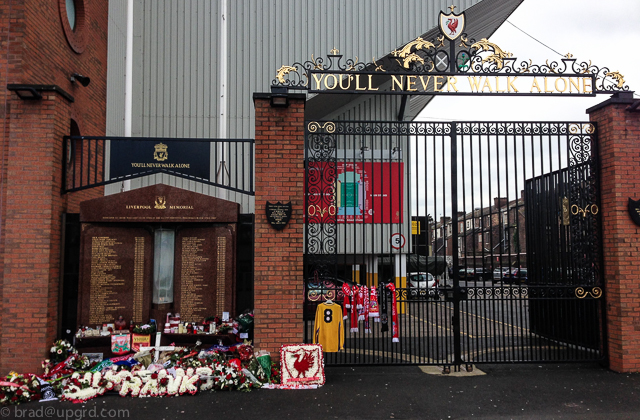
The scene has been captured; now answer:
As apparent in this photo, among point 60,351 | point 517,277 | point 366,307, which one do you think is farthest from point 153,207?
point 517,277

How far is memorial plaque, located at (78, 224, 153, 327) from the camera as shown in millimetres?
7051

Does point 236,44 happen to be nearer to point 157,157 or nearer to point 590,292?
point 157,157

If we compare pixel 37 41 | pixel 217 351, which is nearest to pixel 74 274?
pixel 217 351

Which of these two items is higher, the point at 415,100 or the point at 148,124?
the point at 415,100

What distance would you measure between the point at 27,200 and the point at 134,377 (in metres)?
2.93

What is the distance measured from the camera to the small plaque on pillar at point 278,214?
671 cm

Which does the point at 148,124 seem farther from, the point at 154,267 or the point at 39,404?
the point at 39,404

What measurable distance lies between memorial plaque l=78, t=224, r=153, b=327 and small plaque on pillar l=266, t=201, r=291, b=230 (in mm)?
2038

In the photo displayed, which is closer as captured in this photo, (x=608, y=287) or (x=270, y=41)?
(x=608, y=287)

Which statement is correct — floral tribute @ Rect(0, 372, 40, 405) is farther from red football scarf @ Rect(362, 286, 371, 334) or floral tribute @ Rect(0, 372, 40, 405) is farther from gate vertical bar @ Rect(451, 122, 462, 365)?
gate vertical bar @ Rect(451, 122, 462, 365)

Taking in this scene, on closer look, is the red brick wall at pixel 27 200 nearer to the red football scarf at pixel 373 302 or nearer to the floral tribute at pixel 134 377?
the floral tribute at pixel 134 377

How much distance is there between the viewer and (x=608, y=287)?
7074 mm

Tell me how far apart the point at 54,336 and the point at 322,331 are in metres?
3.85

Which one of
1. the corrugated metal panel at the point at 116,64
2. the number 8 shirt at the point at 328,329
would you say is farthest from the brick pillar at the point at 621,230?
the corrugated metal panel at the point at 116,64
